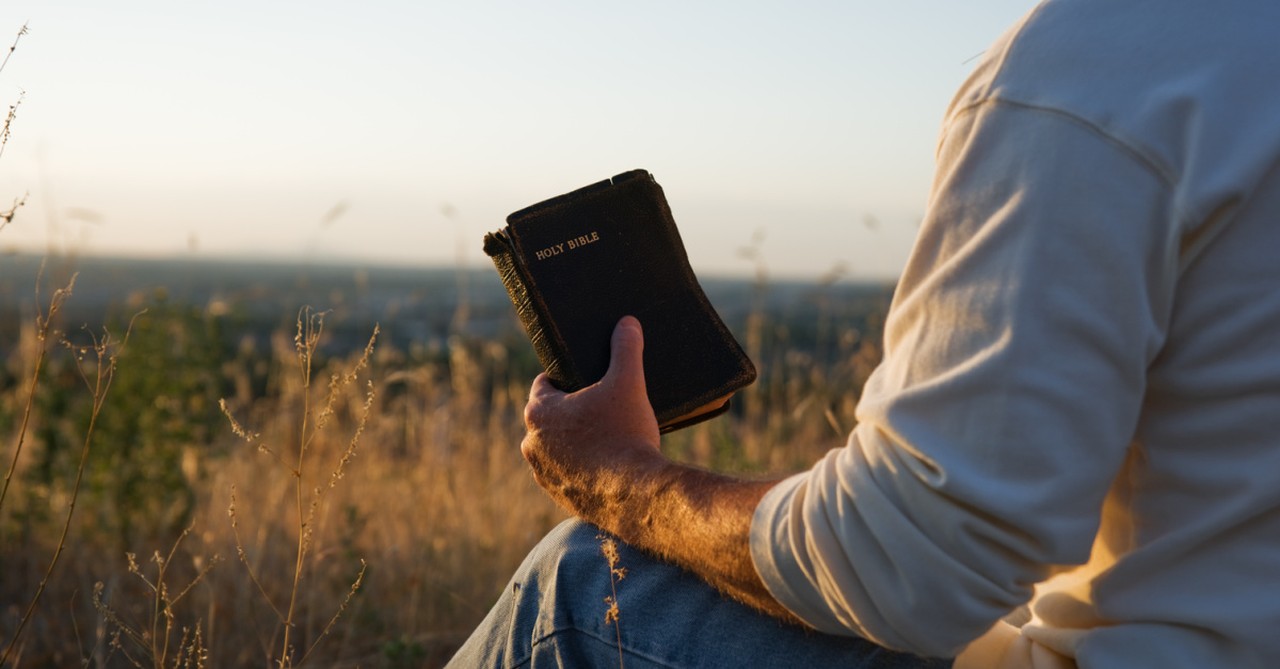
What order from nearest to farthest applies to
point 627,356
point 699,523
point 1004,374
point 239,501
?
point 1004,374, point 699,523, point 627,356, point 239,501

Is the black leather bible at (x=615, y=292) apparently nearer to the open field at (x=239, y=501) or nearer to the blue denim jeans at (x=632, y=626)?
the blue denim jeans at (x=632, y=626)

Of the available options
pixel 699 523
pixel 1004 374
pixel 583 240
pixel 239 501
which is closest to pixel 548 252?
pixel 583 240

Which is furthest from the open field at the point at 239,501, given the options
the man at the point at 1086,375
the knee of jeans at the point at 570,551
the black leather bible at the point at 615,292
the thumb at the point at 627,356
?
the man at the point at 1086,375

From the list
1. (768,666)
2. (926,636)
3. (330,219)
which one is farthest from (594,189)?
(330,219)

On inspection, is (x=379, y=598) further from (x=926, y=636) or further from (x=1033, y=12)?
(x=1033, y=12)

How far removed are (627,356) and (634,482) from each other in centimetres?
24

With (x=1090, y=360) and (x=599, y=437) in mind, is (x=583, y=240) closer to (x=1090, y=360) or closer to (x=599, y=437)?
(x=599, y=437)

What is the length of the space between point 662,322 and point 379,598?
215 centimetres

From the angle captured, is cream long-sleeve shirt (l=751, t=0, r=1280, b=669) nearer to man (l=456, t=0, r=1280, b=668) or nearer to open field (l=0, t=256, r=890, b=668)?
man (l=456, t=0, r=1280, b=668)

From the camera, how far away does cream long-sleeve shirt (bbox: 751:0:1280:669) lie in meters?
1.17

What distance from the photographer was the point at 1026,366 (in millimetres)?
1163

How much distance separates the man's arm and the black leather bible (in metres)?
0.05

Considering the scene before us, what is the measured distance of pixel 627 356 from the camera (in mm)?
1804

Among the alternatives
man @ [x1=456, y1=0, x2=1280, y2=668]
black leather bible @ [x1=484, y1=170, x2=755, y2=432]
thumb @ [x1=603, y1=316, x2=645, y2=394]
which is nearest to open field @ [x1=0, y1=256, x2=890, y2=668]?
black leather bible @ [x1=484, y1=170, x2=755, y2=432]
